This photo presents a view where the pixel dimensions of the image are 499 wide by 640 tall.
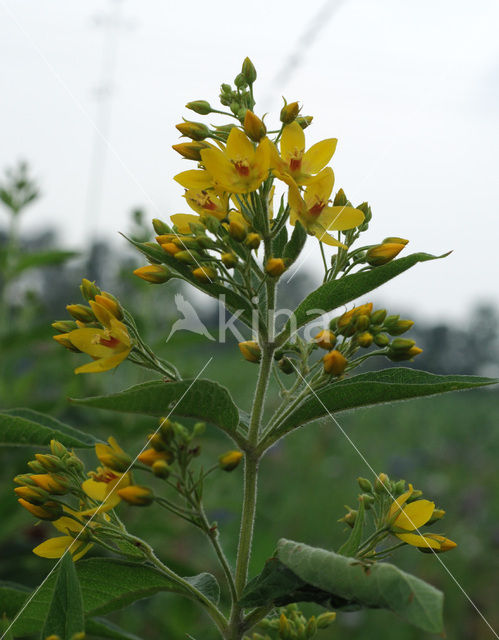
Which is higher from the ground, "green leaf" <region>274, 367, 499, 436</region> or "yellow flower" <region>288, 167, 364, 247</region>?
"yellow flower" <region>288, 167, 364, 247</region>

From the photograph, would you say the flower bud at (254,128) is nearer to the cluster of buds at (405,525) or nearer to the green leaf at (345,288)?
the green leaf at (345,288)

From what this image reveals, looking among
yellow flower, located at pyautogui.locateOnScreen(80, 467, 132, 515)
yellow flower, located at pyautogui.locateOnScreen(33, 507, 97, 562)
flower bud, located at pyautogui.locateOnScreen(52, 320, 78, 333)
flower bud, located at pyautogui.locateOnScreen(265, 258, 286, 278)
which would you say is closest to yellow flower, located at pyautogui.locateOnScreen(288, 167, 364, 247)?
flower bud, located at pyautogui.locateOnScreen(265, 258, 286, 278)

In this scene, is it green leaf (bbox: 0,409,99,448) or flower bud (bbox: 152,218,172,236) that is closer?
green leaf (bbox: 0,409,99,448)

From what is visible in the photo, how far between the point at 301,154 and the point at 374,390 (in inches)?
21.6

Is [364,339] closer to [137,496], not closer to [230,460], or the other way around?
[230,460]

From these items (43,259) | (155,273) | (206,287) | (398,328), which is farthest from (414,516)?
(43,259)

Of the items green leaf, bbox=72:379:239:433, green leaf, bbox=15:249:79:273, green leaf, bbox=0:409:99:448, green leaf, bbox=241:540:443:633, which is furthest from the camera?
green leaf, bbox=15:249:79:273

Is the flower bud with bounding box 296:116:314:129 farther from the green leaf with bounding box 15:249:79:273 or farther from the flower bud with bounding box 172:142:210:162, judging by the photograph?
the green leaf with bounding box 15:249:79:273

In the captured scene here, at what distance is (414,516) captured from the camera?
51.8 inches

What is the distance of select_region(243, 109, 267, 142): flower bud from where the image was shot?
4.50ft

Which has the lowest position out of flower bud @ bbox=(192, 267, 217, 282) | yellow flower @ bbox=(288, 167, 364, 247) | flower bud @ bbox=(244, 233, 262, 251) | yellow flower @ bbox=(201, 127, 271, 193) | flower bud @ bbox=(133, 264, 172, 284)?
flower bud @ bbox=(192, 267, 217, 282)

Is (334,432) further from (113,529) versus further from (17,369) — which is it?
(113,529)

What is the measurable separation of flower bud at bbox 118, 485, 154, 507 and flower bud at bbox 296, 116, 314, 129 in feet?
2.93

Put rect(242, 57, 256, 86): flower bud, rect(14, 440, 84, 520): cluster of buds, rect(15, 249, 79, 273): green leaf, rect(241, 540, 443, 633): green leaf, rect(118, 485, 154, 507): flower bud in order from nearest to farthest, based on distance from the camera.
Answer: rect(241, 540, 443, 633): green leaf, rect(118, 485, 154, 507): flower bud, rect(14, 440, 84, 520): cluster of buds, rect(242, 57, 256, 86): flower bud, rect(15, 249, 79, 273): green leaf
